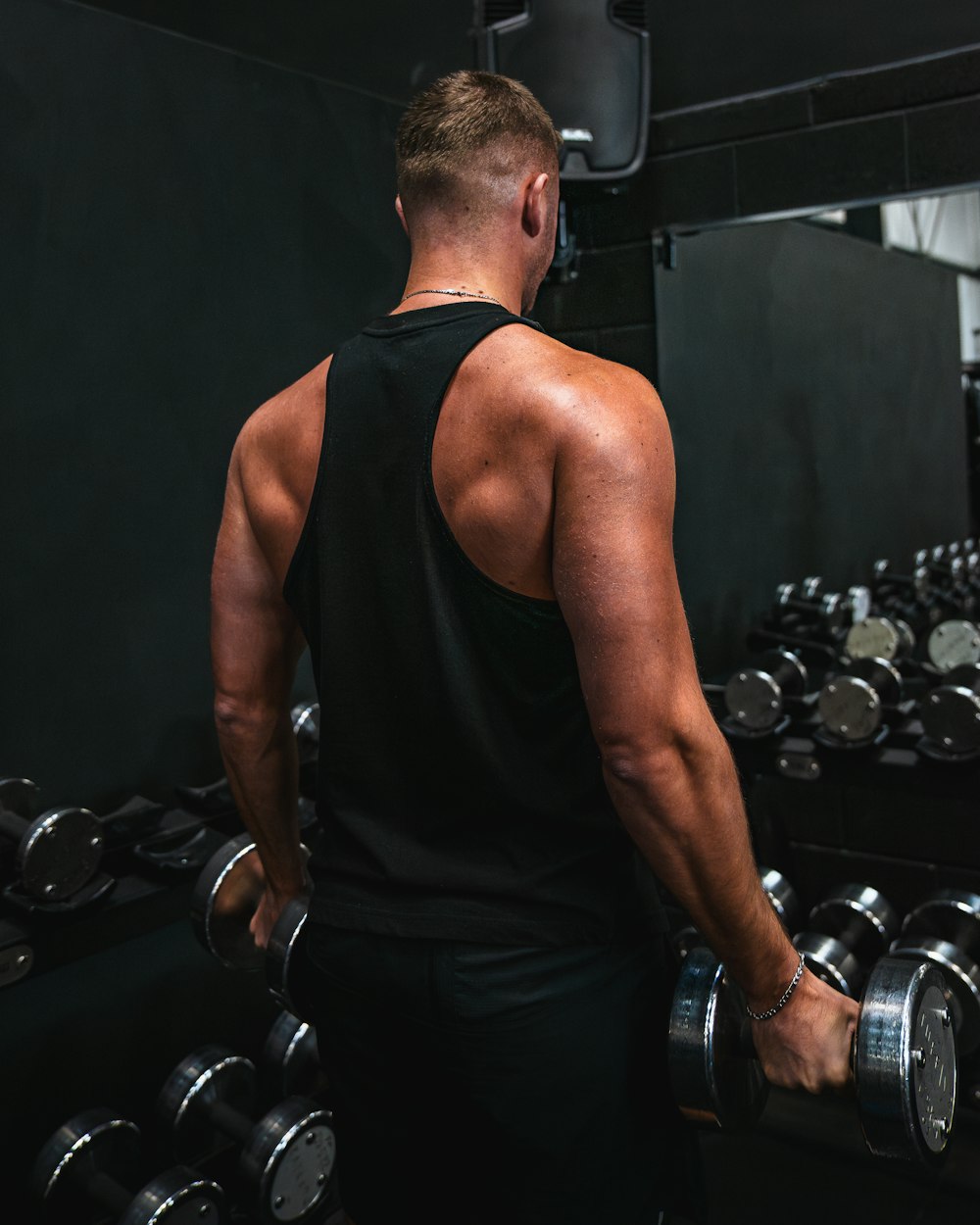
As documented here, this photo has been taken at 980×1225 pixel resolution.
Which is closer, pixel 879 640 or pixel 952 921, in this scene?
pixel 952 921

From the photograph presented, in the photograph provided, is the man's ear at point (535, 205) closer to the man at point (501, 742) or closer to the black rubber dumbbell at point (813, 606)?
the man at point (501, 742)

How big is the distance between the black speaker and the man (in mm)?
1256

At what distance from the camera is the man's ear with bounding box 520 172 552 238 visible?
3.08 feet

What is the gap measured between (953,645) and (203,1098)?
200 cm

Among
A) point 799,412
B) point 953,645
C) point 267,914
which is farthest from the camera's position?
point 799,412

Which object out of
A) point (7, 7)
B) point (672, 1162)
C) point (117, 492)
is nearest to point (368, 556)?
point (672, 1162)

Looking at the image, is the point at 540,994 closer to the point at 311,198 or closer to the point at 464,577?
the point at 464,577

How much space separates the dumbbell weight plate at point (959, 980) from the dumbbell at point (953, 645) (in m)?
1.15

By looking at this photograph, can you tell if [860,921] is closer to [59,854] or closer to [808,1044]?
[808,1044]

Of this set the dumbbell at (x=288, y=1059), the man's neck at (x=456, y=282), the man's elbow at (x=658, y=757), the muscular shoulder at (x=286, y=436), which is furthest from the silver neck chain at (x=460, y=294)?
the dumbbell at (x=288, y=1059)

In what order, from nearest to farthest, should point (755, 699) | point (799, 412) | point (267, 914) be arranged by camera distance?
point (267, 914) < point (755, 699) < point (799, 412)

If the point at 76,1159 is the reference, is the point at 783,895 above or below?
above

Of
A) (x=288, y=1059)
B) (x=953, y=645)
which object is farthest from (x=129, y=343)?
(x=953, y=645)

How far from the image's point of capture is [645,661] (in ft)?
2.69
